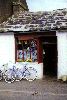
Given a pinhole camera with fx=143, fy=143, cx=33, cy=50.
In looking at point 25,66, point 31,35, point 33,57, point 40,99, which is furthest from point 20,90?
point 31,35

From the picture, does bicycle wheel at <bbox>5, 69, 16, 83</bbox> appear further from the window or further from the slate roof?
the slate roof

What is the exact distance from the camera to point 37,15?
1187cm

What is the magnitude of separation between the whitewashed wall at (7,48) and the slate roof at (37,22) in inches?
20.4

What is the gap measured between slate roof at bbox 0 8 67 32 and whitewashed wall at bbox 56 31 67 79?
577mm

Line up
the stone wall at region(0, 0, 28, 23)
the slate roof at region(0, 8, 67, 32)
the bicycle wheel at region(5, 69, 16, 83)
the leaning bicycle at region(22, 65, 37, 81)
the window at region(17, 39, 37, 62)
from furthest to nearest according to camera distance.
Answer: the stone wall at region(0, 0, 28, 23) < the window at region(17, 39, 37, 62) < the slate roof at region(0, 8, 67, 32) < the leaning bicycle at region(22, 65, 37, 81) < the bicycle wheel at region(5, 69, 16, 83)

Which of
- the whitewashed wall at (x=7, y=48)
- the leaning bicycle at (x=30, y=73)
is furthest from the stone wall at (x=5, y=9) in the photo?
the leaning bicycle at (x=30, y=73)

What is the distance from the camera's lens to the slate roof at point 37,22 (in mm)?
9803

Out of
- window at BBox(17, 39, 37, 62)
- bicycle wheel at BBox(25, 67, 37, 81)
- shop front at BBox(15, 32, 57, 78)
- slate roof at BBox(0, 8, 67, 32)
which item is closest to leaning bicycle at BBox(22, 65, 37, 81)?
bicycle wheel at BBox(25, 67, 37, 81)

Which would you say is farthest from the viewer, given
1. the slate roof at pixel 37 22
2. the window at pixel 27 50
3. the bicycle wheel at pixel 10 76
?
the window at pixel 27 50

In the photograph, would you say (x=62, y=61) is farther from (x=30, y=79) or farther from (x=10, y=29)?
(x=10, y=29)

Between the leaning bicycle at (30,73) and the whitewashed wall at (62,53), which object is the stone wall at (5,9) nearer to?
the leaning bicycle at (30,73)

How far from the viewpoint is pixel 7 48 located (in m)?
10.2

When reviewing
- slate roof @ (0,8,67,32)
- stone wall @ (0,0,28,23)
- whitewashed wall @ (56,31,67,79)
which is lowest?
whitewashed wall @ (56,31,67,79)

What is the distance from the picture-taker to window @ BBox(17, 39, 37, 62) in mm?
10094
